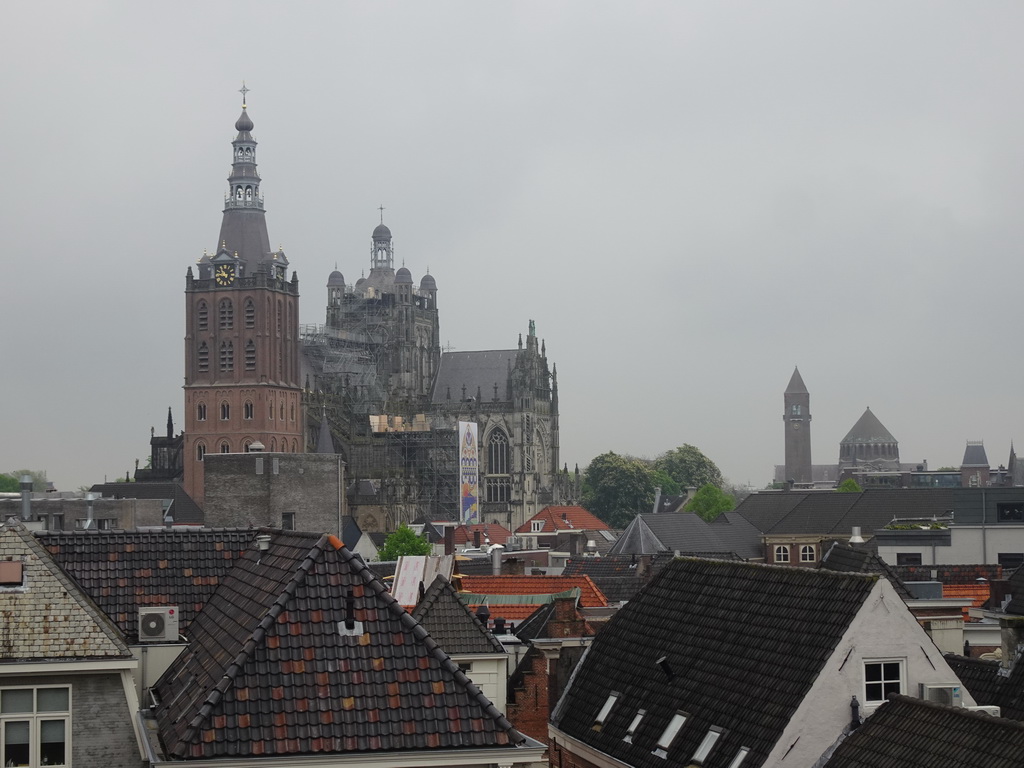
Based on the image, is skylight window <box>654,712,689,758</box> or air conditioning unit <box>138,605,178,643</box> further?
skylight window <box>654,712,689,758</box>

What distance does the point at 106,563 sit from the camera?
697 inches

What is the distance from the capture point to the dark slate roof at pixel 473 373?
17375cm

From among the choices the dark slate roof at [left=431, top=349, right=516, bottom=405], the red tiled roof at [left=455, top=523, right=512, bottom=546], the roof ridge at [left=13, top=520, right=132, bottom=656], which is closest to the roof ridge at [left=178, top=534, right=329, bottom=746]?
the roof ridge at [left=13, top=520, right=132, bottom=656]

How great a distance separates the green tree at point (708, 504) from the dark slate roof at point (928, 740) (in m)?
120

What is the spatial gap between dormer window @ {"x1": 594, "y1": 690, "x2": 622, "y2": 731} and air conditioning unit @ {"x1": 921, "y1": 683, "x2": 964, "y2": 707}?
18.5ft

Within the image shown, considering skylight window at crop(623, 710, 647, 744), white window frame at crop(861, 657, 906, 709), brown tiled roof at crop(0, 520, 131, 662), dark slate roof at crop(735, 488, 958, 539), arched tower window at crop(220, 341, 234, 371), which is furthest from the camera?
arched tower window at crop(220, 341, 234, 371)

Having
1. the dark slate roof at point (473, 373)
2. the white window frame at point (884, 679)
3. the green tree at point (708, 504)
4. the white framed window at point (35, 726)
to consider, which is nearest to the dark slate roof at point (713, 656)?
the white window frame at point (884, 679)

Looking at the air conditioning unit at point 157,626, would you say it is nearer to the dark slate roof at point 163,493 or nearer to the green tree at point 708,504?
the dark slate roof at point 163,493

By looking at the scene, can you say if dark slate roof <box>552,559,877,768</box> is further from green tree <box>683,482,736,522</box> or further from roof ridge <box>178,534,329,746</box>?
green tree <box>683,482,736,522</box>

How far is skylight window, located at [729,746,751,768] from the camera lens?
17031mm

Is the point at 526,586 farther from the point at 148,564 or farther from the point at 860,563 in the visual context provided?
the point at 148,564

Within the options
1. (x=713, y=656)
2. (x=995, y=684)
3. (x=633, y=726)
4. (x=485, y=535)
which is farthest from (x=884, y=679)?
(x=485, y=535)

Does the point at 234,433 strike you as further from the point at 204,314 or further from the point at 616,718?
the point at 616,718

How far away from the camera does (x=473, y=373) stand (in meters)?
176
